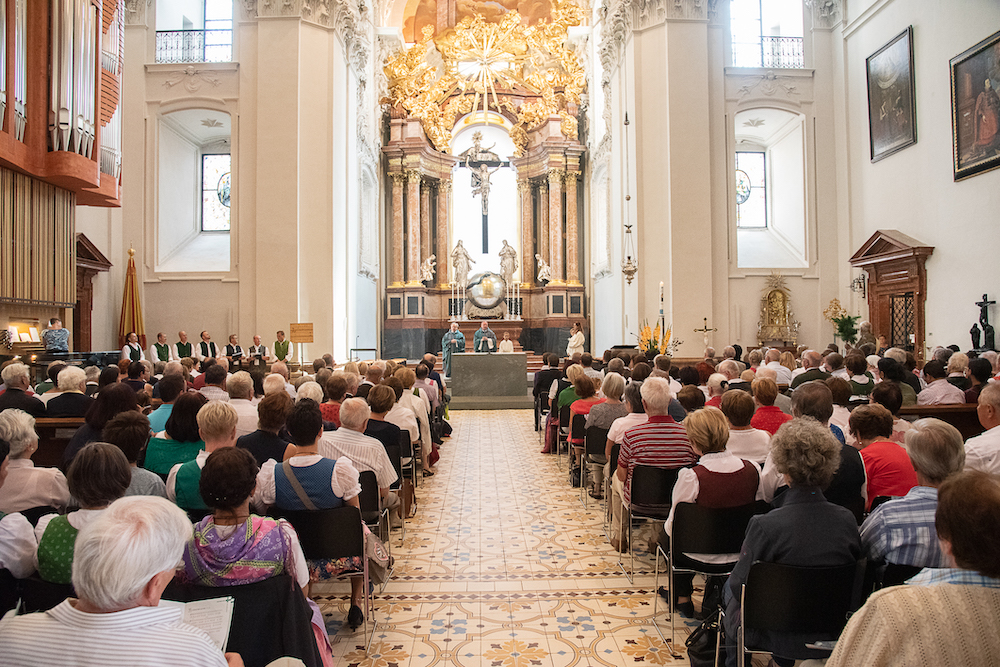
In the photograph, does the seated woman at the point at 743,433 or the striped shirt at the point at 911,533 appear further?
the seated woman at the point at 743,433

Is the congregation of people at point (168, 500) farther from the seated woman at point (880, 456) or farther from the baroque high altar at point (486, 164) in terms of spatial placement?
the baroque high altar at point (486, 164)

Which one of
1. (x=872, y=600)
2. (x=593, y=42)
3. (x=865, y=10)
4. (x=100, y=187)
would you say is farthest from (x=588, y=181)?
(x=872, y=600)

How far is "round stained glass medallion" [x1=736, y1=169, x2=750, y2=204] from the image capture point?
1766 cm

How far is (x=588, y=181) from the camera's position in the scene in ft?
68.6

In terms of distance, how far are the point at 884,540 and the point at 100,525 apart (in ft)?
7.90

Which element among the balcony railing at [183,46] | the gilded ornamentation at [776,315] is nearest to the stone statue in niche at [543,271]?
the gilded ornamentation at [776,315]

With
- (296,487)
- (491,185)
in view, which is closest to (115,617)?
(296,487)

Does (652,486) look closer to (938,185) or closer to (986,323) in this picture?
(986,323)

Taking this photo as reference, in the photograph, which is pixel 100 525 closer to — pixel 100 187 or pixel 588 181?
pixel 100 187

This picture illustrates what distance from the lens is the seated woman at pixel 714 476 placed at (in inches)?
124

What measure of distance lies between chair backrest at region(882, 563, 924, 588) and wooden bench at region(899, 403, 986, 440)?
2.77 metres

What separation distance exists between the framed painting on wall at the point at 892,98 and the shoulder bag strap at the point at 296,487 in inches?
534

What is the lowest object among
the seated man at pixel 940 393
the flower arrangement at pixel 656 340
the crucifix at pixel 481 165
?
the seated man at pixel 940 393

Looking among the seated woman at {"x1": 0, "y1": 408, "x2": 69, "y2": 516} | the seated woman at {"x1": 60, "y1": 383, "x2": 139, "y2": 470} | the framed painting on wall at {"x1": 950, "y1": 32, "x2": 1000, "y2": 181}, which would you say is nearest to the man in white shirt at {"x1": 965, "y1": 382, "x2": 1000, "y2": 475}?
the seated woman at {"x1": 0, "y1": 408, "x2": 69, "y2": 516}
